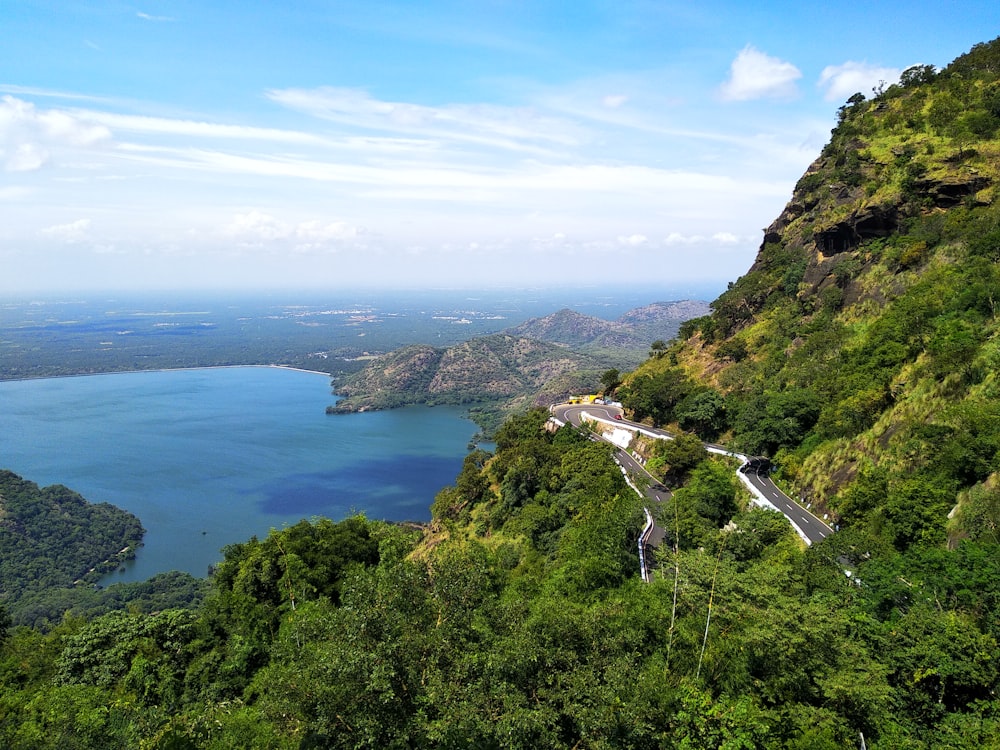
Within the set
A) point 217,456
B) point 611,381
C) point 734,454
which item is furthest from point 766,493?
point 217,456

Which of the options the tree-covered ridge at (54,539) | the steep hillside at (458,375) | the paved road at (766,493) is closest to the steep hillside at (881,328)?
the paved road at (766,493)

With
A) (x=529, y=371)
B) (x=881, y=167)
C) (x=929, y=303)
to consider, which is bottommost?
(x=529, y=371)

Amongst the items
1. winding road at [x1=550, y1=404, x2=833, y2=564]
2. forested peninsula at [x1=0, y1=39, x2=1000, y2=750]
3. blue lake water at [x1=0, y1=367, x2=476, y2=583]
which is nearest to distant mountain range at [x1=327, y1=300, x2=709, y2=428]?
blue lake water at [x1=0, y1=367, x2=476, y2=583]

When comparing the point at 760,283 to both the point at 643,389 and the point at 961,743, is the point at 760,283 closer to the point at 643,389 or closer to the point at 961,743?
the point at 643,389

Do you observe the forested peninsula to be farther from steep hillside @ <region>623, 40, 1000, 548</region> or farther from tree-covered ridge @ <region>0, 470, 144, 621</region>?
tree-covered ridge @ <region>0, 470, 144, 621</region>

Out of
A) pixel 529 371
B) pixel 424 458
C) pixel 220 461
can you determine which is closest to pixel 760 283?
pixel 424 458

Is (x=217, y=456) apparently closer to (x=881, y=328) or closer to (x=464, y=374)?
(x=464, y=374)
